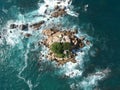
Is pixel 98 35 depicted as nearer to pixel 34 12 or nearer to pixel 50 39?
pixel 50 39

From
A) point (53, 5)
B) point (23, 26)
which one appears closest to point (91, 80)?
point (23, 26)

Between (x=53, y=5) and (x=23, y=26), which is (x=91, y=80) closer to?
(x=23, y=26)

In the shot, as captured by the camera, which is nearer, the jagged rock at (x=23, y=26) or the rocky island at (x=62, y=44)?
the rocky island at (x=62, y=44)

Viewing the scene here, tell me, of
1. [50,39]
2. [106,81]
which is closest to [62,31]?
[50,39]

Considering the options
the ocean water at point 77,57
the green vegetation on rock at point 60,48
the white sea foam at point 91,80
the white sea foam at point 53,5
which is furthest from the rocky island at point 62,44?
the white sea foam at point 53,5

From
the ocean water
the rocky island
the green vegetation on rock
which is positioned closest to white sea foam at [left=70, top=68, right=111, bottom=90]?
the ocean water

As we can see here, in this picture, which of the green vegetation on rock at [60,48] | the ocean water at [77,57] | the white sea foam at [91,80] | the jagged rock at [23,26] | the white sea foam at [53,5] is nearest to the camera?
the white sea foam at [91,80]

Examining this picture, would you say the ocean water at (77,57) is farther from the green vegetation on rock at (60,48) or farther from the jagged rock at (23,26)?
the green vegetation on rock at (60,48)

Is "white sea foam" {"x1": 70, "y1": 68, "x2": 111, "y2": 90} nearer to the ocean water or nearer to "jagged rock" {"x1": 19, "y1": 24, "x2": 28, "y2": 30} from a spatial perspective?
the ocean water
